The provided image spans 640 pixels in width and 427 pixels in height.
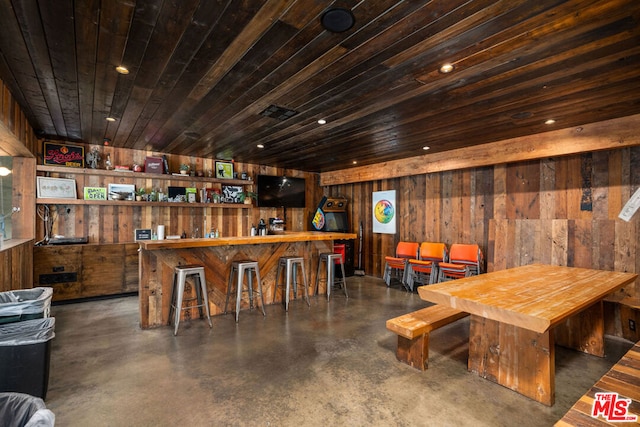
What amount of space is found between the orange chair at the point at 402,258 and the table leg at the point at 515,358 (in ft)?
9.46

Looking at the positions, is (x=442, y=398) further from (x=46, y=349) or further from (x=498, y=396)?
(x=46, y=349)

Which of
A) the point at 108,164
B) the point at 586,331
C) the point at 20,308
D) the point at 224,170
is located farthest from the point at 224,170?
the point at 586,331

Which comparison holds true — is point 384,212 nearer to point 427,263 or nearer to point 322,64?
point 427,263

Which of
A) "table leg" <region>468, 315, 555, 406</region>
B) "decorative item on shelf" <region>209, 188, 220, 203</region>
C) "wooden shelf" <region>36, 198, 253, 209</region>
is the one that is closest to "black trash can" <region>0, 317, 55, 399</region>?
"wooden shelf" <region>36, 198, 253, 209</region>

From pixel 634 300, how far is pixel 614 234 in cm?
78

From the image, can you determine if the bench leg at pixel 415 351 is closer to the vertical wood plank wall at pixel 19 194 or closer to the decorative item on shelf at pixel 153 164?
the vertical wood plank wall at pixel 19 194

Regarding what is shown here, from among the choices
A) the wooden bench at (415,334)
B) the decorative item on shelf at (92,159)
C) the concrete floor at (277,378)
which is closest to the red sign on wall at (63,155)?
the decorative item on shelf at (92,159)

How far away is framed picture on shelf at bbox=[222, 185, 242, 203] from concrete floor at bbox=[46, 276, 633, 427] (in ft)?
9.36

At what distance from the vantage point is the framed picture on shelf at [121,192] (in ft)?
16.4

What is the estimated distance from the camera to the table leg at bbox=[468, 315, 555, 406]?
7.09 ft

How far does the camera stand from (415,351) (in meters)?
2.65

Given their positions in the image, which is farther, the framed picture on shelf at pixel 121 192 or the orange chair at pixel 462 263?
the framed picture on shelf at pixel 121 192

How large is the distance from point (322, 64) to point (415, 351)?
2.51 meters

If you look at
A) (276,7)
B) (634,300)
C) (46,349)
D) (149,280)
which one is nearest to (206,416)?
(46,349)
